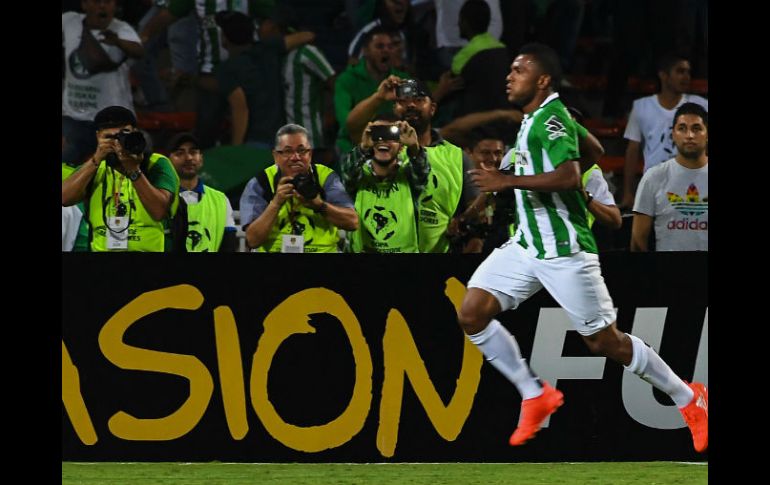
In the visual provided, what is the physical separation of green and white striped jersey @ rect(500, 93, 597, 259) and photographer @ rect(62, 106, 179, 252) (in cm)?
215

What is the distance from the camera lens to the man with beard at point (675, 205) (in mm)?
8656

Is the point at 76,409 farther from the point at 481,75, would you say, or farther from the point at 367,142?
the point at 481,75

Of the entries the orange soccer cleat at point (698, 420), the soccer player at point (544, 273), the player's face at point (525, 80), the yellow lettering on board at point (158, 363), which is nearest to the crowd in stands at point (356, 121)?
the soccer player at point (544, 273)

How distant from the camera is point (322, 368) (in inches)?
305

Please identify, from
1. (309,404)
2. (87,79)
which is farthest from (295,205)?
(87,79)

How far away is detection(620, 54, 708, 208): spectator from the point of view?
1034 centimetres

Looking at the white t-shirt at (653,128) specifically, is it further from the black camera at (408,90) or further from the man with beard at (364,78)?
the black camera at (408,90)

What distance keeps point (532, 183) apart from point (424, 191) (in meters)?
1.47

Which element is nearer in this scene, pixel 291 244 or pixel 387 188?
pixel 291 244

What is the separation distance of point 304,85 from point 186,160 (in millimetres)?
2095

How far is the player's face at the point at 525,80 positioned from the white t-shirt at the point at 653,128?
11.3 feet

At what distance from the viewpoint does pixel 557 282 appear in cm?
696
